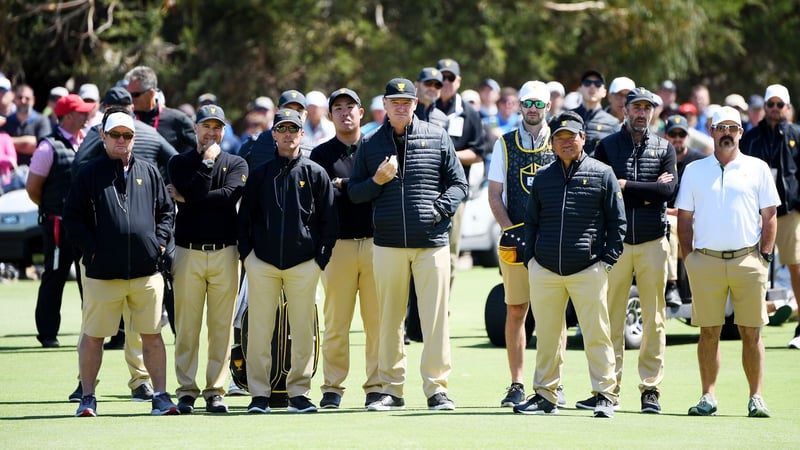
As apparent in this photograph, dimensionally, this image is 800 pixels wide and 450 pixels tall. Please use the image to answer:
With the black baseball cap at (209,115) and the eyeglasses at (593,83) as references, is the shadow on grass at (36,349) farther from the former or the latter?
the eyeglasses at (593,83)

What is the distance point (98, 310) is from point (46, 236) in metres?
4.35

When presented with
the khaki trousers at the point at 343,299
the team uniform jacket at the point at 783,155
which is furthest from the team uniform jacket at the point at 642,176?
the team uniform jacket at the point at 783,155

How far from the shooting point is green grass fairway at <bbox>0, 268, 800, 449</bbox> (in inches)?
380

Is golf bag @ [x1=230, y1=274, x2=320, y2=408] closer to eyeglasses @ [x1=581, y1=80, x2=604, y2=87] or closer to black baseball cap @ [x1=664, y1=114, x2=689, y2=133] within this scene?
black baseball cap @ [x1=664, y1=114, x2=689, y2=133]

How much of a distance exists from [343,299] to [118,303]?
1862mm

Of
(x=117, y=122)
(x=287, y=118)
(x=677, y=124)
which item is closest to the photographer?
(x=117, y=122)

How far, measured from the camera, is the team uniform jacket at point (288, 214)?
1123cm

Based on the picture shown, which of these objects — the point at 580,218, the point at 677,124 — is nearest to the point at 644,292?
the point at 580,218

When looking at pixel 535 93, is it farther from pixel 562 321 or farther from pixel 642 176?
pixel 562 321

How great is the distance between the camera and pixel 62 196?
14430 mm

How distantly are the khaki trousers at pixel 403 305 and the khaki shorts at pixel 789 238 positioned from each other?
4.91 metres

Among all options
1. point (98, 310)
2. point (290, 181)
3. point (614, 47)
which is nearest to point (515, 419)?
point (290, 181)

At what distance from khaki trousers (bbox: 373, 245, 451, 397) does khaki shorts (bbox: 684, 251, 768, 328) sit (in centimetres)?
191

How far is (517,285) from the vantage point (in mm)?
11852
